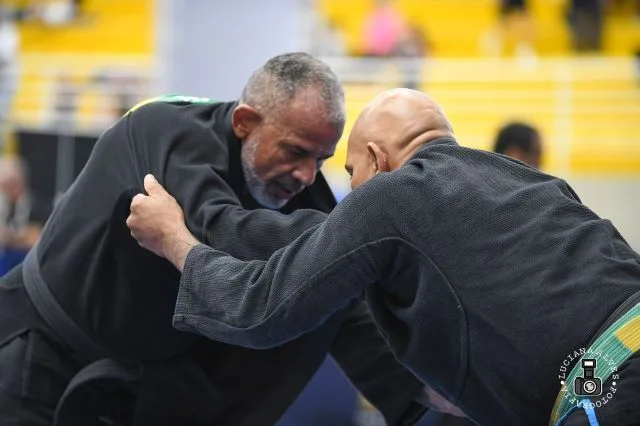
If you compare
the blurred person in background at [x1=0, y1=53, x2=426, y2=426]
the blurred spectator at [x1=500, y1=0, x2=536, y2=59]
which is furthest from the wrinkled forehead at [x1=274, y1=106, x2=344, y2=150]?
the blurred spectator at [x1=500, y1=0, x2=536, y2=59]

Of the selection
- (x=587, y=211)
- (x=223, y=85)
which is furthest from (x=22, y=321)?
(x=223, y=85)

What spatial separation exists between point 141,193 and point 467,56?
8.31 meters

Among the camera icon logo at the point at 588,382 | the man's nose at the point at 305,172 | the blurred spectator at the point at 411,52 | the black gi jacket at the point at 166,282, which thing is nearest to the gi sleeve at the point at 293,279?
the black gi jacket at the point at 166,282

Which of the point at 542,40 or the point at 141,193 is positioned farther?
the point at 542,40

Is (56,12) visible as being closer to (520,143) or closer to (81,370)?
(520,143)

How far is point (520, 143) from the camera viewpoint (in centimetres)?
457

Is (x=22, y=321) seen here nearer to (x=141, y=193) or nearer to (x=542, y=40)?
(x=141, y=193)

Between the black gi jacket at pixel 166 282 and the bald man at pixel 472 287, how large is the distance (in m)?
0.35

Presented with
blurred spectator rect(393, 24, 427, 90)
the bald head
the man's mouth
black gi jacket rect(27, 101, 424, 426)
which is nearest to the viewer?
the bald head

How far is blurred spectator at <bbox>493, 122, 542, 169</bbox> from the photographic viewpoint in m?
4.57

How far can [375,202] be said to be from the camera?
200 cm

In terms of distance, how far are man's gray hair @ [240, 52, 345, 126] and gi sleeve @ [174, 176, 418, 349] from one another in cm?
61

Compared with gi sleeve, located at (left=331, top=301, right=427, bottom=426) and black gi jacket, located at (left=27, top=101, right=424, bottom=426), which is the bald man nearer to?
black gi jacket, located at (left=27, top=101, right=424, bottom=426)

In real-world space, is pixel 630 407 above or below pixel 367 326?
above
